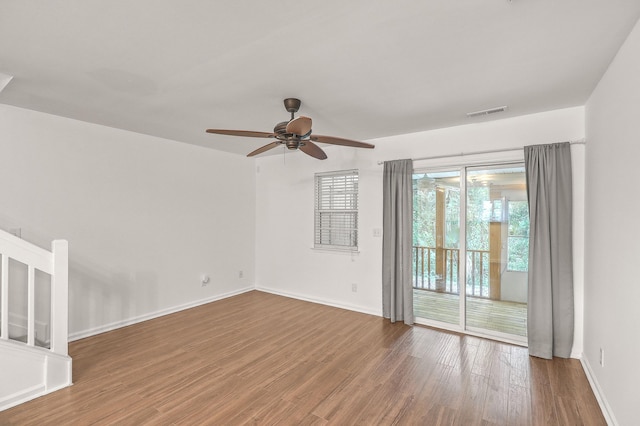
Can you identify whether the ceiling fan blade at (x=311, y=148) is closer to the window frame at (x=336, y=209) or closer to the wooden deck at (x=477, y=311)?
the window frame at (x=336, y=209)

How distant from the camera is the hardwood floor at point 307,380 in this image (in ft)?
7.41

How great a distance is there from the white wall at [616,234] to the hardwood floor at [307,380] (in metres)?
0.46

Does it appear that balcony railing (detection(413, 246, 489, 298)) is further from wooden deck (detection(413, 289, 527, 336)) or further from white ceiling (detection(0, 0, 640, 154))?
white ceiling (detection(0, 0, 640, 154))

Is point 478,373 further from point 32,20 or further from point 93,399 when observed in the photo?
point 32,20

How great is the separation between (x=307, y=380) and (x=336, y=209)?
9.17ft

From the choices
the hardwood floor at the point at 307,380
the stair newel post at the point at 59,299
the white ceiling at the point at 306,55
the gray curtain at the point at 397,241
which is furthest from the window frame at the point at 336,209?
the stair newel post at the point at 59,299

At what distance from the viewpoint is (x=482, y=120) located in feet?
11.9

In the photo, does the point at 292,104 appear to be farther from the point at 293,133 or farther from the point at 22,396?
the point at 22,396

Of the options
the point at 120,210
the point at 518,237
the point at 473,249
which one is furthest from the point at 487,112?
the point at 120,210

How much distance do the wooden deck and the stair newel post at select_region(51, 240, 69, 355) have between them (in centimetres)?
389

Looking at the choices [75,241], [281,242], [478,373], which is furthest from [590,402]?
[75,241]

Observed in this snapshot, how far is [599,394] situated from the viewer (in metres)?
2.43

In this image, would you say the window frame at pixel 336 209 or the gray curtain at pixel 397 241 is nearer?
the gray curtain at pixel 397 241

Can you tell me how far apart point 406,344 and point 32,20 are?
13.4 ft
